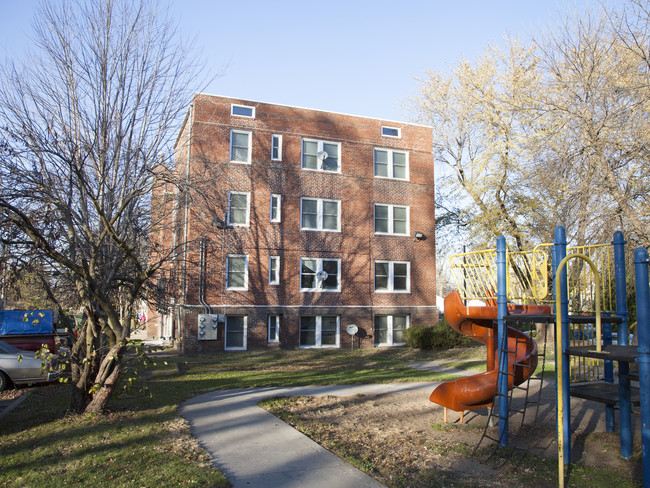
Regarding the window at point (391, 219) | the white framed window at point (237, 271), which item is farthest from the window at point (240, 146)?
the window at point (391, 219)

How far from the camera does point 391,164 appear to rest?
27.4m

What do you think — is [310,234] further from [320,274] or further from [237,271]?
[237,271]

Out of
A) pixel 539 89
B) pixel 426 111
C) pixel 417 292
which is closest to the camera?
pixel 539 89

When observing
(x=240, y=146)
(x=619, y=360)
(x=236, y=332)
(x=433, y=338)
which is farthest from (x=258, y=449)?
(x=240, y=146)

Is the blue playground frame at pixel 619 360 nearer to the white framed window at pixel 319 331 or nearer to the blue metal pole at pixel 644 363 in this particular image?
the blue metal pole at pixel 644 363

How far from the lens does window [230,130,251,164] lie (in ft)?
79.6

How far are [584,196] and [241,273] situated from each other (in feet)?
48.4

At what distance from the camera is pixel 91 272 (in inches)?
342

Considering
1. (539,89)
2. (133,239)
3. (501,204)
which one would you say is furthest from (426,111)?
(133,239)

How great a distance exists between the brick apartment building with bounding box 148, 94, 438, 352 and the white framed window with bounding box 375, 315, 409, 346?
0.06 meters

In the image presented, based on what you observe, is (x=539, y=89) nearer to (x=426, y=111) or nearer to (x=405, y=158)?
(x=405, y=158)

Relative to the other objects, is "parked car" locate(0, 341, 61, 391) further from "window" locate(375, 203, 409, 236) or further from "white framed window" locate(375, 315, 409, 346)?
"window" locate(375, 203, 409, 236)

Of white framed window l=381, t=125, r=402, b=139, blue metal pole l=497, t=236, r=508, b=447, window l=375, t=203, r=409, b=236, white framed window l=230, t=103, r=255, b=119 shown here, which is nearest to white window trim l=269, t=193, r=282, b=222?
white framed window l=230, t=103, r=255, b=119

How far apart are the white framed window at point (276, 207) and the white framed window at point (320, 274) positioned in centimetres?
232
